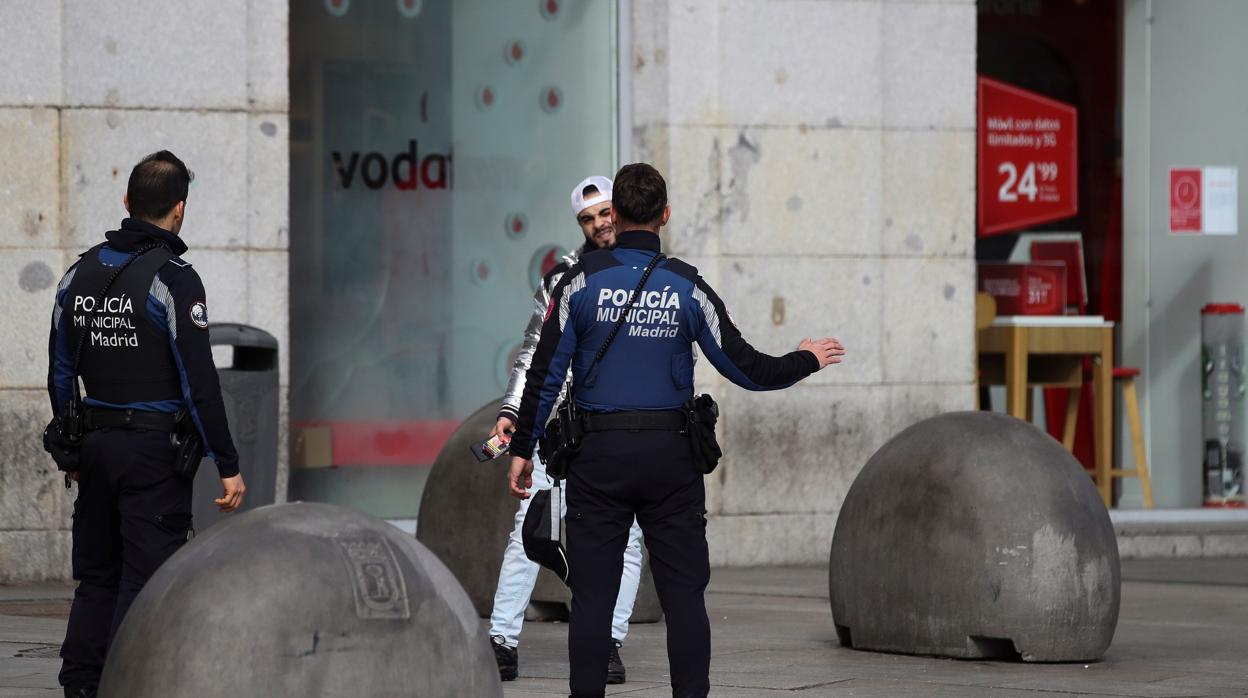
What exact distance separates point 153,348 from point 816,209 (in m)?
6.53

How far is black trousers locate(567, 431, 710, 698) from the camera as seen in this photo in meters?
6.05

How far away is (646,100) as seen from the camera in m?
12.1

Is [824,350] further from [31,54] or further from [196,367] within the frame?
[31,54]

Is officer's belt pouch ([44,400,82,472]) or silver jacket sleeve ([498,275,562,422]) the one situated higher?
silver jacket sleeve ([498,275,562,422])

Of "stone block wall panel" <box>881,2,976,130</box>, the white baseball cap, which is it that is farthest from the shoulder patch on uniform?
"stone block wall panel" <box>881,2,976,130</box>

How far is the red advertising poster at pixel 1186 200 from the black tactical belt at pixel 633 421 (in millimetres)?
8788

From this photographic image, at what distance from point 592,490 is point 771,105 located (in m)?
6.43

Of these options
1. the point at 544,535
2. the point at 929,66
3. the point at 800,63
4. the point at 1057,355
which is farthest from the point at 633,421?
the point at 1057,355

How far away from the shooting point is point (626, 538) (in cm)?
616

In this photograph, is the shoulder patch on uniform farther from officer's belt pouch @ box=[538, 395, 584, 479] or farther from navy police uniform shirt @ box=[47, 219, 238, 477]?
officer's belt pouch @ box=[538, 395, 584, 479]

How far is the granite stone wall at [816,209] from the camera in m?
12.0

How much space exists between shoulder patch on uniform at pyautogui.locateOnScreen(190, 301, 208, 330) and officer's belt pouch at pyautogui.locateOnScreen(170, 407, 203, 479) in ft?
0.87

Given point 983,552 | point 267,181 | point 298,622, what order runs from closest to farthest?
point 298,622, point 983,552, point 267,181

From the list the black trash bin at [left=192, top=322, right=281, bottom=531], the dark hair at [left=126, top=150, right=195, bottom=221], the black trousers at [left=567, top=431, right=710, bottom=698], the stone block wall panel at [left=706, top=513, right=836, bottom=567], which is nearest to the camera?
the black trousers at [left=567, top=431, right=710, bottom=698]
